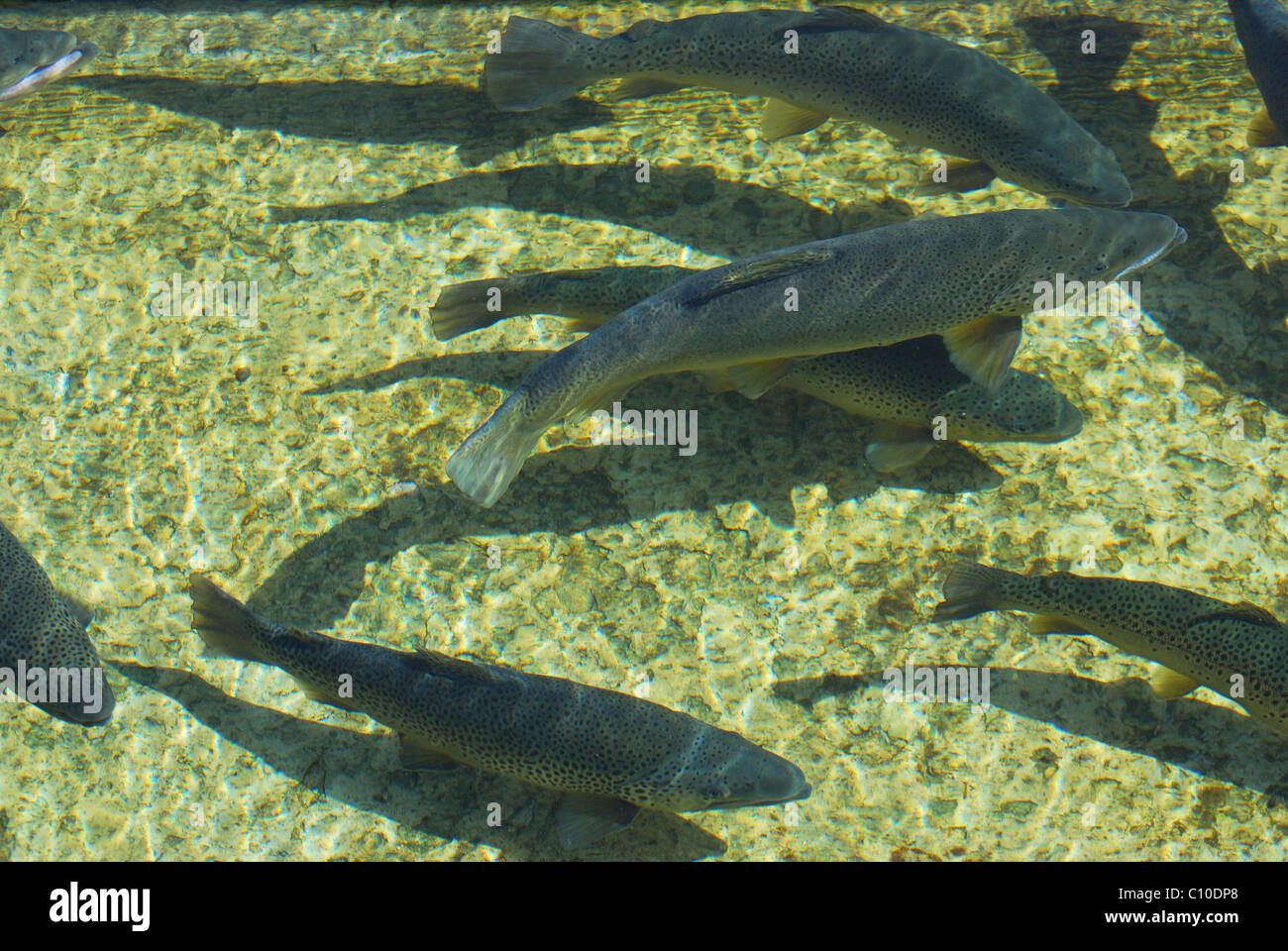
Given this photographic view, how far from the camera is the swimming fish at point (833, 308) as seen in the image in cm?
477

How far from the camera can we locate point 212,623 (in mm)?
4730

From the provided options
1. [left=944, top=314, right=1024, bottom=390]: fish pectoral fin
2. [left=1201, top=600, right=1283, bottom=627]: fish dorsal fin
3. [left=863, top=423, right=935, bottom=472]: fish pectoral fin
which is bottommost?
[left=1201, top=600, right=1283, bottom=627]: fish dorsal fin

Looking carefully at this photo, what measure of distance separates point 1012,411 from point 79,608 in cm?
517

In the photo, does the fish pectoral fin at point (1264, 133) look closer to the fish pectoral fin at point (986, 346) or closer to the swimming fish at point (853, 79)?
A: the swimming fish at point (853, 79)

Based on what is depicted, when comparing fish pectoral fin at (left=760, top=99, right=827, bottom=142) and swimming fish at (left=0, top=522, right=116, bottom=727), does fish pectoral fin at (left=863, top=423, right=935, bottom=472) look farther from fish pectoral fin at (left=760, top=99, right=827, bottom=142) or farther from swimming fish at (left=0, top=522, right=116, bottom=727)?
swimming fish at (left=0, top=522, right=116, bottom=727)

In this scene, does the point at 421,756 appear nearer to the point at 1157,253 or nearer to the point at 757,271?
the point at 757,271

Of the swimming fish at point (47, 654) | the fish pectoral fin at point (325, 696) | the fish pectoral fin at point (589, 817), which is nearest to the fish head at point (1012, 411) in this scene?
the fish pectoral fin at point (589, 817)

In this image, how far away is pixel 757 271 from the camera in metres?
4.88

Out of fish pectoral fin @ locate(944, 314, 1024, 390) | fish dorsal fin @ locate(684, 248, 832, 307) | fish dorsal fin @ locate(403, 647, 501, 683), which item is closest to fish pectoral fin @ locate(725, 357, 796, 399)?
fish dorsal fin @ locate(684, 248, 832, 307)

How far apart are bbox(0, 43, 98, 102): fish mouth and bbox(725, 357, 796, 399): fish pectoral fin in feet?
15.8

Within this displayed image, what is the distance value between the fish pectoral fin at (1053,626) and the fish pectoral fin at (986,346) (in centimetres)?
123

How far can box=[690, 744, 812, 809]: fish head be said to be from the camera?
14.5 ft
